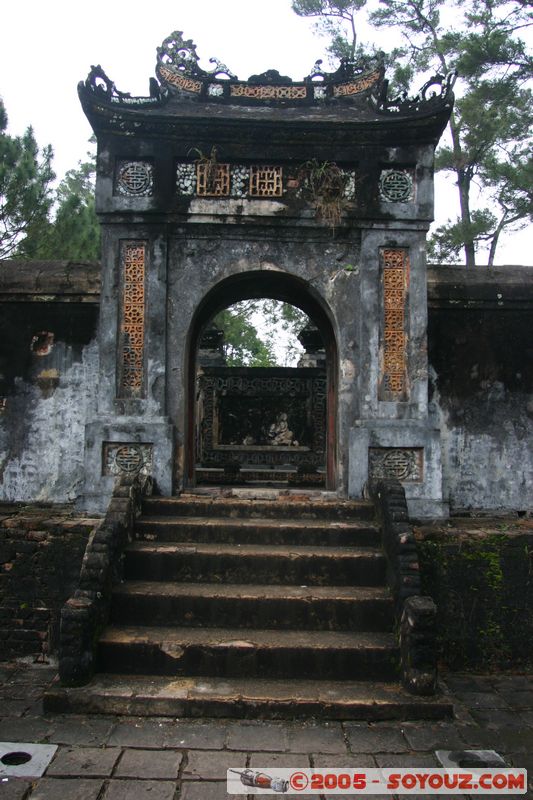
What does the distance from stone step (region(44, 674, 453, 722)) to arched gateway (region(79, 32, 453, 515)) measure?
2.39 meters

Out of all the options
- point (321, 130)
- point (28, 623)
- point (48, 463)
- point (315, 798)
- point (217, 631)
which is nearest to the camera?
point (315, 798)

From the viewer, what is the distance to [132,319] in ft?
21.5

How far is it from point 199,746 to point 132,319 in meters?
4.09

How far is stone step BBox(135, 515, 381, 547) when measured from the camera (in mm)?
5641

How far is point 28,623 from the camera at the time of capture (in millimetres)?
5824

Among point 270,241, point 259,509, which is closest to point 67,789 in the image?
point 259,509

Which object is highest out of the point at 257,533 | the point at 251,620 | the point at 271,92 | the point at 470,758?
the point at 271,92

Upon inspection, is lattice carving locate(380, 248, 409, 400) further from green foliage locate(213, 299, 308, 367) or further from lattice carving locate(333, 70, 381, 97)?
green foliage locate(213, 299, 308, 367)

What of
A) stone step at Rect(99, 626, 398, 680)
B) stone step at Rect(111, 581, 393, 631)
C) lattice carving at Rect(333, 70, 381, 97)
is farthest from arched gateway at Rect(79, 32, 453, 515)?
stone step at Rect(99, 626, 398, 680)


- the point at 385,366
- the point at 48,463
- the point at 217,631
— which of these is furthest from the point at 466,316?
the point at 48,463

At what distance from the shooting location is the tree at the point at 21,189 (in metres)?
15.0

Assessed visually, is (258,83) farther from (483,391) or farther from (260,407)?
(260,407)

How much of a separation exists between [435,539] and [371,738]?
87.1 inches

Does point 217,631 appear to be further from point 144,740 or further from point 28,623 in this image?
point 28,623
